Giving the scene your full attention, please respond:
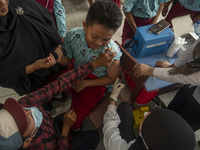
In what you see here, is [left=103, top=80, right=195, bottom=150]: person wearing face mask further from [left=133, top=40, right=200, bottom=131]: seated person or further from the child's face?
the child's face

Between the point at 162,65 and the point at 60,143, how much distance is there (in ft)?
3.99

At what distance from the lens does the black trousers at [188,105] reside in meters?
1.18

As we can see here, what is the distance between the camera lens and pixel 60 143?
3.40 ft

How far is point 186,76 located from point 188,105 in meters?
0.45

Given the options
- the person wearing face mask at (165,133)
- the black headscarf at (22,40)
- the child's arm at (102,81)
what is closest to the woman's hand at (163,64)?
the child's arm at (102,81)

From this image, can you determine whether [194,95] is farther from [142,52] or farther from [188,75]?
[142,52]

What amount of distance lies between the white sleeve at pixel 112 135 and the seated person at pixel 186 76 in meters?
0.43

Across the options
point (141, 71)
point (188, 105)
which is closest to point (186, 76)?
point (141, 71)

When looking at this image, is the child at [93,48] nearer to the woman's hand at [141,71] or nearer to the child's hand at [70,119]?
the child's hand at [70,119]

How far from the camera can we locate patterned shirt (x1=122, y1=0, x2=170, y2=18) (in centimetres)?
149

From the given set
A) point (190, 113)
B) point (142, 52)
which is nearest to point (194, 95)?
point (190, 113)

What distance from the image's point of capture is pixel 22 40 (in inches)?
37.2

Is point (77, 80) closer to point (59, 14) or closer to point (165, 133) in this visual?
point (165, 133)

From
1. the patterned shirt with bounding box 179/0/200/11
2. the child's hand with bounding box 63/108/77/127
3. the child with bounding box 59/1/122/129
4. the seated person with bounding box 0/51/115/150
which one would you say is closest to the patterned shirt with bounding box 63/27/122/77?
the child with bounding box 59/1/122/129
